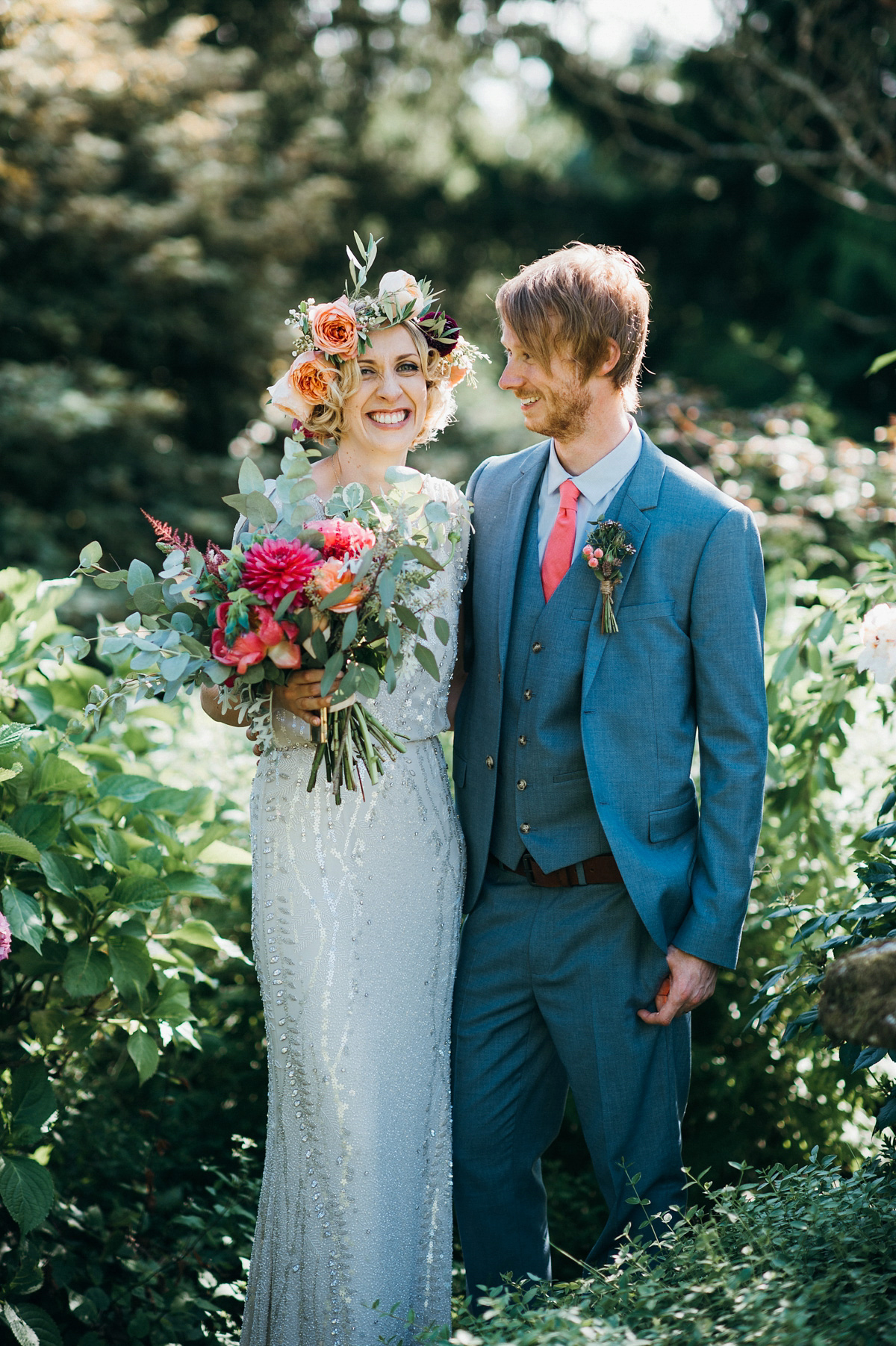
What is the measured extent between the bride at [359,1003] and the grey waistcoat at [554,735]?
198 mm

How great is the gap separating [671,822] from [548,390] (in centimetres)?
100

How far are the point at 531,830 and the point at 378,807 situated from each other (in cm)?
35

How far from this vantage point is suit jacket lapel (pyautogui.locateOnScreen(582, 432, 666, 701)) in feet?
8.60

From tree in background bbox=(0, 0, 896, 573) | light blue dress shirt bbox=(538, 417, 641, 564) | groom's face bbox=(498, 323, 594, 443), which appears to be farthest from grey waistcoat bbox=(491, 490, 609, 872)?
tree in background bbox=(0, 0, 896, 573)

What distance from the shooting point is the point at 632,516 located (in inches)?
105

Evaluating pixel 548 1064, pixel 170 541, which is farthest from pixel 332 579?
pixel 548 1064

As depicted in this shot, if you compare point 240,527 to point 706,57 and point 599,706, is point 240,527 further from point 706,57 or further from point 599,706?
point 706,57

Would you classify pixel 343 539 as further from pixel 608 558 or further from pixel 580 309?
pixel 580 309

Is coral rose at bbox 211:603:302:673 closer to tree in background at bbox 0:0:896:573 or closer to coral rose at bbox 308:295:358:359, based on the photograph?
coral rose at bbox 308:295:358:359

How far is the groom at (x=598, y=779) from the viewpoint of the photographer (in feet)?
8.56

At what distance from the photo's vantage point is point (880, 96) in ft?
25.6

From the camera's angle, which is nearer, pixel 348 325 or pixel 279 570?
pixel 279 570

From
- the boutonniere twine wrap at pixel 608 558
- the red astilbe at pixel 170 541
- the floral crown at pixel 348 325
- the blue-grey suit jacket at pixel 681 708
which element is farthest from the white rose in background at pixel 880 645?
the red astilbe at pixel 170 541

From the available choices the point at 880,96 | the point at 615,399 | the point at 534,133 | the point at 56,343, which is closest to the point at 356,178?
the point at 534,133
